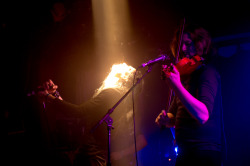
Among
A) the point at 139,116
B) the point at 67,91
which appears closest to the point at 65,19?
the point at 67,91

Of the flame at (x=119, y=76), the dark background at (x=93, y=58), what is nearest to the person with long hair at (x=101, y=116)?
the flame at (x=119, y=76)

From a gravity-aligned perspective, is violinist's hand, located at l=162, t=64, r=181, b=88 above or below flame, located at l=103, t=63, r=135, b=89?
below

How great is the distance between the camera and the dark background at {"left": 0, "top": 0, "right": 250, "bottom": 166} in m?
3.35

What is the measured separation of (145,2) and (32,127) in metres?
3.43

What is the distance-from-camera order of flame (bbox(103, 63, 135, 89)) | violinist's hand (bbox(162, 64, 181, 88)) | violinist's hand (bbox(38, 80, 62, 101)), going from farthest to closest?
1. flame (bbox(103, 63, 135, 89))
2. violinist's hand (bbox(38, 80, 62, 101))
3. violinist's hand (bbox(162, 64, 181, 88))

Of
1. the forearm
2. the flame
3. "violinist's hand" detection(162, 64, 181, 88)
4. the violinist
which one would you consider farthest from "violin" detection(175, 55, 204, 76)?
the flame

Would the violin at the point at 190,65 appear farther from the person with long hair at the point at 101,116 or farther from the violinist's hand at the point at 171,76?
the person with long hair at the point at 101,116

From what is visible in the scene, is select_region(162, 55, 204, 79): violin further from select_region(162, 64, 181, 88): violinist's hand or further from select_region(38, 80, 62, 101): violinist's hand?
select_region(38, 80, 62, 101): violinist's hand

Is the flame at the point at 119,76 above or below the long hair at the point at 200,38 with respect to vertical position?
above

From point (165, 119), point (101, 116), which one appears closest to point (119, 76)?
point (101, 116)

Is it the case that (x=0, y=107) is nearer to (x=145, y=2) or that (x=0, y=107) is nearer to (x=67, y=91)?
(x=67, y=91)

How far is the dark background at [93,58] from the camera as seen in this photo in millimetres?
3350

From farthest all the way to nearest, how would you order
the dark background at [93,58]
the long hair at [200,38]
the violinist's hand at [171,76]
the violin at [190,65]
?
the dark background at [93,58] < the long hair at [200,38] < the violin at [190,65] < the violinist's hand at [171,76]

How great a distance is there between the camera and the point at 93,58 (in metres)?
5.41
